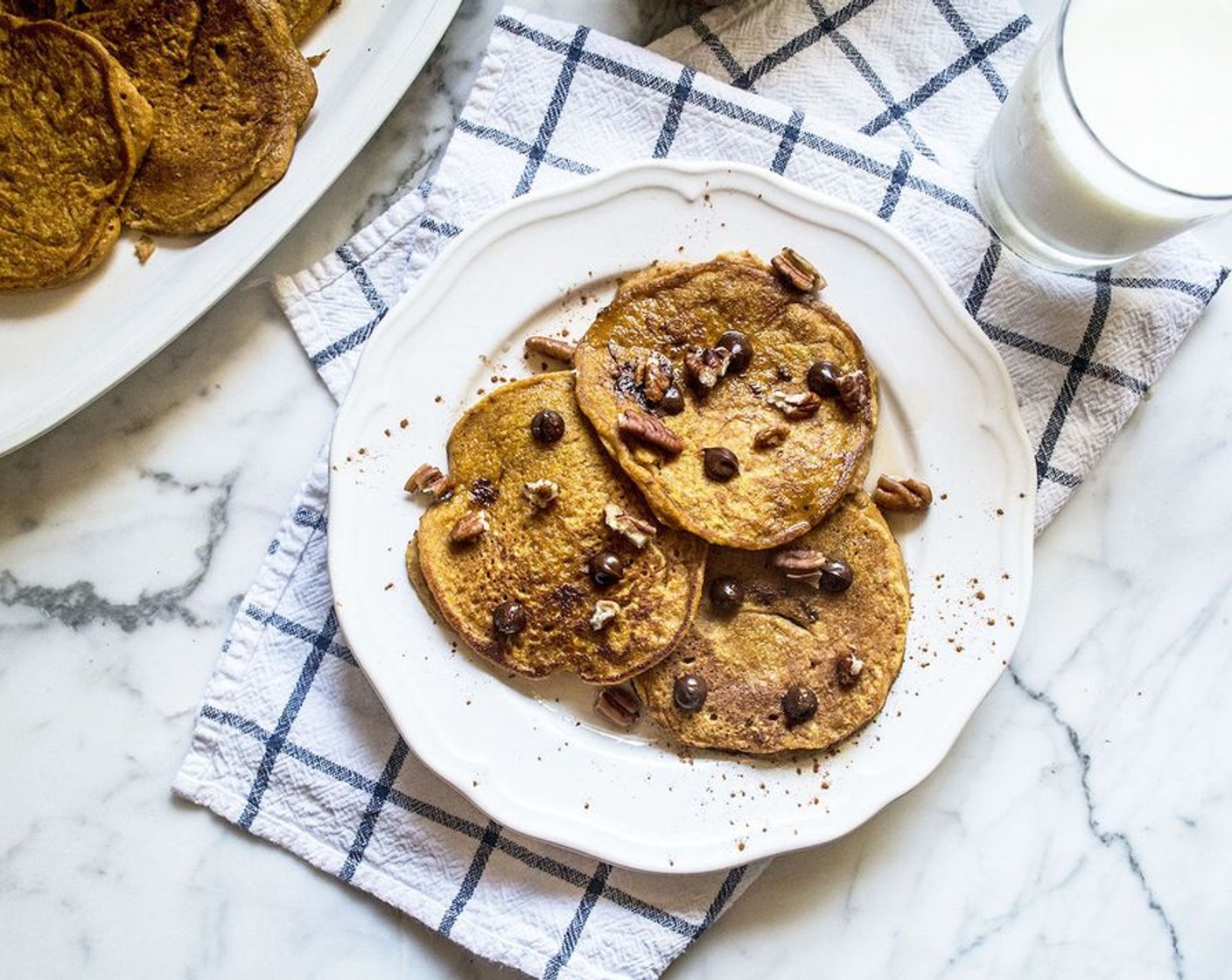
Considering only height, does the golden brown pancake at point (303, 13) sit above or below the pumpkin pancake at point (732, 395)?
above

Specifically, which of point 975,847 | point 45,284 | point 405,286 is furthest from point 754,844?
point 45,284

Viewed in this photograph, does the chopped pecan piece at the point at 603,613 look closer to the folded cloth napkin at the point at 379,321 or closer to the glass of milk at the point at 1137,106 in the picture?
the folded cloth napkin at the point at 379,321

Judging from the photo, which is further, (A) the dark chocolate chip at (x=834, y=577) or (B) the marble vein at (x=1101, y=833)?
(B) the marble vein at (x=1101, y=833)

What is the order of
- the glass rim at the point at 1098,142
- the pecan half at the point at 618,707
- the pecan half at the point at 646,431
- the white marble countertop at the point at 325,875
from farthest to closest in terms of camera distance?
the white marble countertop at the point at 325,875, the pecan half at the point at 618,707, the pecan half at the point at 646,431, the glass rim at the point at 1098,142

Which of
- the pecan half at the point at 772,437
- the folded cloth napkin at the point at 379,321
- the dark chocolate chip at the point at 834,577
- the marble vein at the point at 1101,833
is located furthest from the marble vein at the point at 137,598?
the marble vein at the point at 1101,833

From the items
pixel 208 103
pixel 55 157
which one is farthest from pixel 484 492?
pixel 55 157

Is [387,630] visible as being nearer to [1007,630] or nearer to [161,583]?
[161,583]

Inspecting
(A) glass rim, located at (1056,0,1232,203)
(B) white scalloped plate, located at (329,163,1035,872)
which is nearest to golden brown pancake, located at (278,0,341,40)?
(B) white scalloped plate, located at (329,163,1035,872)
